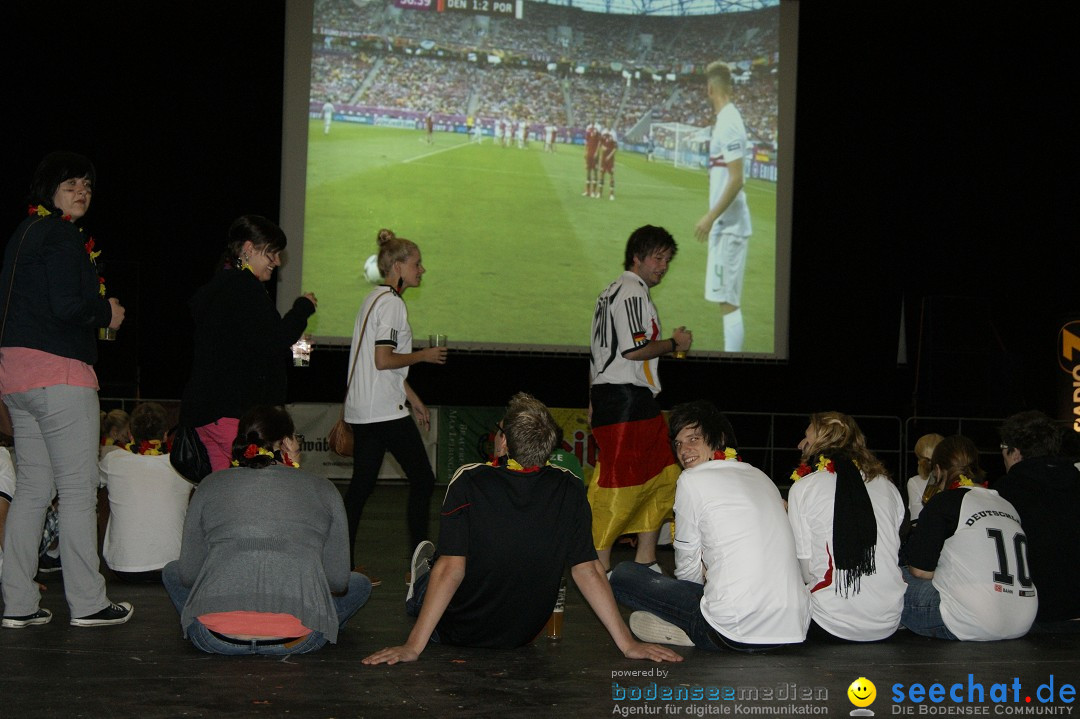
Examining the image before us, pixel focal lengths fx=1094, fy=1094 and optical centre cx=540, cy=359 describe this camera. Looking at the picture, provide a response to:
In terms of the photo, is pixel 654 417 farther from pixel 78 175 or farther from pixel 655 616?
pixel 78 175

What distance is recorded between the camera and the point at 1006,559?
12.2ft

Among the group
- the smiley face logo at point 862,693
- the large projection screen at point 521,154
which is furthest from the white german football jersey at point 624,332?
the large projection screen at point 521,154

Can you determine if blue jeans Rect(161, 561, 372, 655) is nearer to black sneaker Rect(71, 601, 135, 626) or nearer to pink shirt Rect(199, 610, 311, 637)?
pink shirt Rect(199, 610, 311, 637)

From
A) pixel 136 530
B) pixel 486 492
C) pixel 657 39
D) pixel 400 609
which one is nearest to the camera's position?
pixel 486 492

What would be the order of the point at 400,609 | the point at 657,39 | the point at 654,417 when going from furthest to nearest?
the point at 657,39
the point at 654,417
the point at 400,609

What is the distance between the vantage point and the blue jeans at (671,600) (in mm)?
3391

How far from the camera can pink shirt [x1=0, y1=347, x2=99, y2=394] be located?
11.3ft

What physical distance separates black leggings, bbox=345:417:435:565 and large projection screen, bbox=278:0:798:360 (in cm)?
495

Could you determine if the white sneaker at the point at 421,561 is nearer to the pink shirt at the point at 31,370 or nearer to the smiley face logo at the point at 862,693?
the pink shirt at the point at 31,370

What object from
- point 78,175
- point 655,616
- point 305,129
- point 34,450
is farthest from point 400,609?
point 305,129

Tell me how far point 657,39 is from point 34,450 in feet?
26.5

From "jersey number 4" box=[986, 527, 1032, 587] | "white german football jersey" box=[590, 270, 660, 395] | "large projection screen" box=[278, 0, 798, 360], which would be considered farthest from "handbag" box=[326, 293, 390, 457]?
"large projection screen" box=[278, 0, 798, 360]

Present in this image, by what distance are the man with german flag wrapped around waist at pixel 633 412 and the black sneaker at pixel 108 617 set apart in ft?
6.69

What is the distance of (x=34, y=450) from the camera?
3.54m
